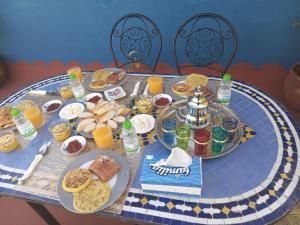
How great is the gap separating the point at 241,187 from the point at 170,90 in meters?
0.77

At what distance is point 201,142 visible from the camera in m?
1.11

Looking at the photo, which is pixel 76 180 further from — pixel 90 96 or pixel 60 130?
pixel 90 96

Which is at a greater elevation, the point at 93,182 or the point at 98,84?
the point at 98,84

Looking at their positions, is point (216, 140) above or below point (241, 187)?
above

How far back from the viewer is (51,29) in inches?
114

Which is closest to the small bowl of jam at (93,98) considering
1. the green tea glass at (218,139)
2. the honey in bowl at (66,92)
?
the honey in bowl at (66,92)

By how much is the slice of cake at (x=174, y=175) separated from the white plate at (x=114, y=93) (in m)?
0.63

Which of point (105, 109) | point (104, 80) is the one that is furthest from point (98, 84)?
point (105, 109)

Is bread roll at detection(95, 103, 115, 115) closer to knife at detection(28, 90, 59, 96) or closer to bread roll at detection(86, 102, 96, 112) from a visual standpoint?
bread roll at detection(86, 102, 96, 112)

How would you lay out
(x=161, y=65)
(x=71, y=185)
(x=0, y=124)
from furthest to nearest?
(x=161, y=65)
(x=0, y=124)
(x=71, y=185)

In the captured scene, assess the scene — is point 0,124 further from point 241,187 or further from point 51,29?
point 51,29

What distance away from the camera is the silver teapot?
118 centimetres

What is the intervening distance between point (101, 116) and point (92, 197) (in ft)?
1.69

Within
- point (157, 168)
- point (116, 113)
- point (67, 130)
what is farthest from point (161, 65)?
point (157, 168)
